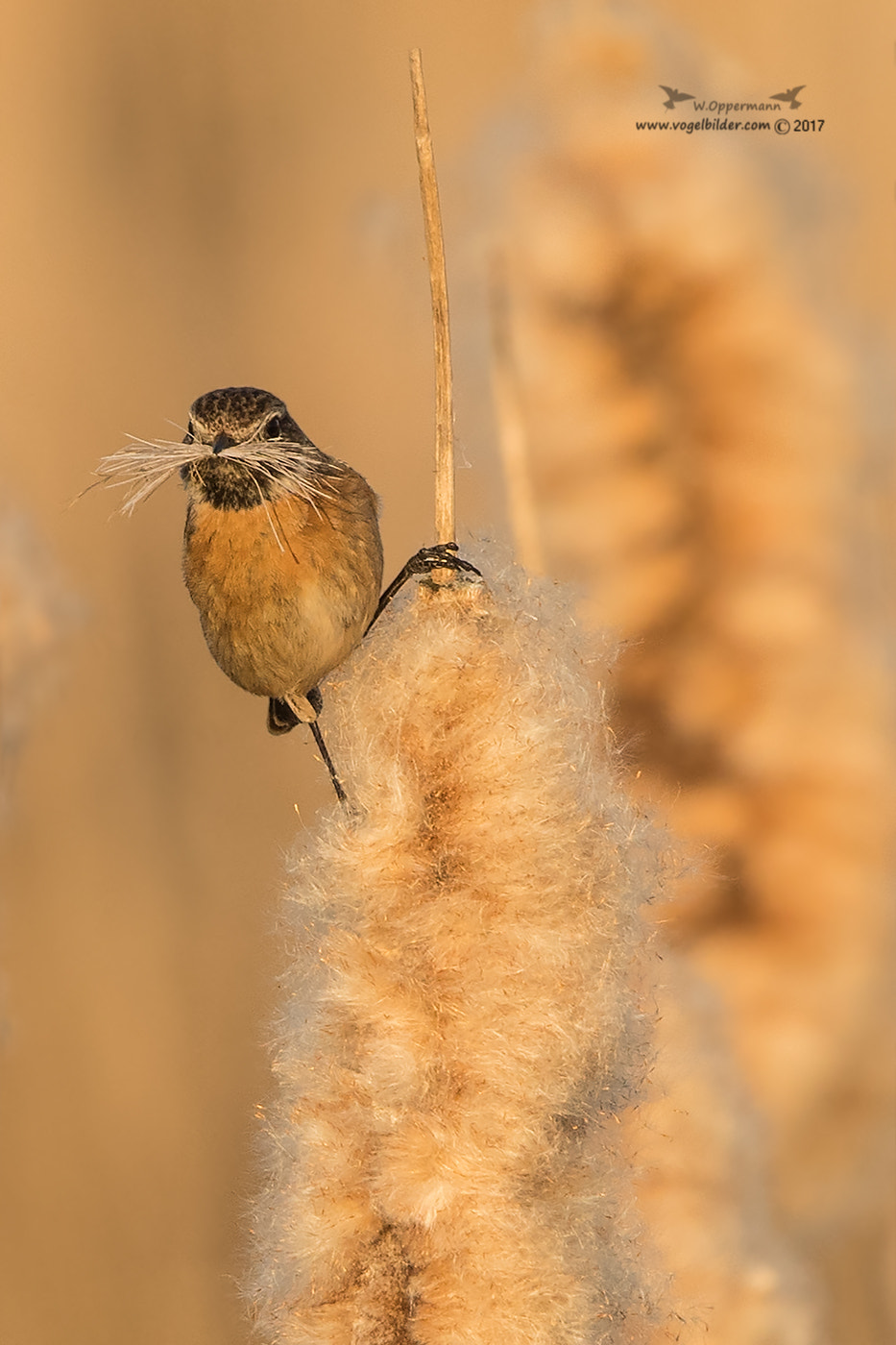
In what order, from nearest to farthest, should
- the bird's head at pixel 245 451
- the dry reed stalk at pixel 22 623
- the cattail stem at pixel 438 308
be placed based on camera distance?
the cattail stem at pixel 438 308, the bird's head at pixel 245 451, the dry reed stalk at pixel 22 623

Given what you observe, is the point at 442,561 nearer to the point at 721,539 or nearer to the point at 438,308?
the point at 438,308

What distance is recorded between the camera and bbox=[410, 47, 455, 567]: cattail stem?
2.86 ft

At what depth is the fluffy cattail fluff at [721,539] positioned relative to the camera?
4.25ft

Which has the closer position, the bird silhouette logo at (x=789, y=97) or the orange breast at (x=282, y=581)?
the orange breast at (x=282, y=581)

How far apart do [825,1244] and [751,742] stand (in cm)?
66

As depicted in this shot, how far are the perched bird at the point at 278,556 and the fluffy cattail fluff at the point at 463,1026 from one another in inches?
10.6

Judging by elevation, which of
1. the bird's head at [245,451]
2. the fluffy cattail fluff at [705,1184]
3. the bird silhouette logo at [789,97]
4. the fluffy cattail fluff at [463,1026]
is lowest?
the fluffy cattail fluff at [705,1184]

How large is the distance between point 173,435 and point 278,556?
919mm

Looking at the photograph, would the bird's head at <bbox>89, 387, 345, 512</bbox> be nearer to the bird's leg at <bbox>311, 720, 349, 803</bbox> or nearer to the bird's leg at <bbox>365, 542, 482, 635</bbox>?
the bird's leg at <bbox>365, 542, 482, 635</bbox>

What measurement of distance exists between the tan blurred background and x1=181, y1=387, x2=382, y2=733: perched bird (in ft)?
1.52

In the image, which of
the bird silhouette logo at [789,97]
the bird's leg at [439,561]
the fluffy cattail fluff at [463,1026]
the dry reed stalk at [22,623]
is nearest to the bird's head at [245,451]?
the bird's leg at [439,561]

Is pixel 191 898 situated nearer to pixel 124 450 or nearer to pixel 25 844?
pixel 25 844

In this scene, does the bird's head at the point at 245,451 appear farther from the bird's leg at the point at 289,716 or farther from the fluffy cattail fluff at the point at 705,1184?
the fluffy cattail fluff at the point at 705,1184

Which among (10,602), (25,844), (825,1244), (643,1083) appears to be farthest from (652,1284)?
(25,844)
